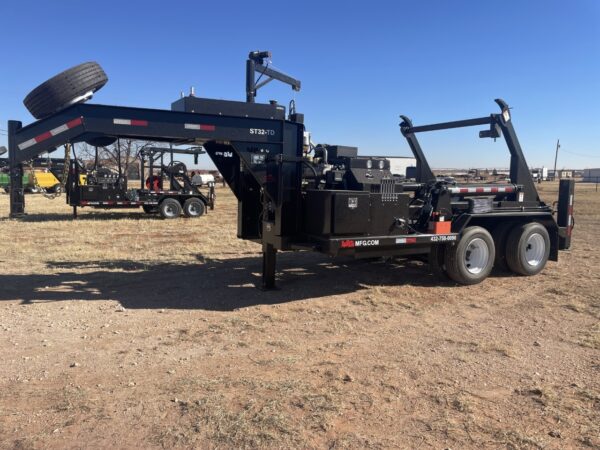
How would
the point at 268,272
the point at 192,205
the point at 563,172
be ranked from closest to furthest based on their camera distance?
the point at 268,272 → the point at 192,205 → the point at 563,172

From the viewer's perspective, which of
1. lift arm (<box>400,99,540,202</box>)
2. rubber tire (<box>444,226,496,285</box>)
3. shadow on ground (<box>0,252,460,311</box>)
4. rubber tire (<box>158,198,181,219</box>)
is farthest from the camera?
rubber tire (<box>158,198,181,219</box>)

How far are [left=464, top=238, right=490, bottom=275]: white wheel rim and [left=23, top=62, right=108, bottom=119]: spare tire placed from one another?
5.82 m

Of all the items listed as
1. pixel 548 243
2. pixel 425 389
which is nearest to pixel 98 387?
pixel 425 389

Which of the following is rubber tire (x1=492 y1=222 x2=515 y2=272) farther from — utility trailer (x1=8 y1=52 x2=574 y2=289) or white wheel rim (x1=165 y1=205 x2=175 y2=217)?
white wheel rim (x1=165 y1=205 x2=175 y2=217)

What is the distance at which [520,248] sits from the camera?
784 cm

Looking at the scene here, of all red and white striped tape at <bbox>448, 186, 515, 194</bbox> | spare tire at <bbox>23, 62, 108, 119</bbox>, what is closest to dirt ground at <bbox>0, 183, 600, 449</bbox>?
red and white striped tape at <bbox>448, 186, 515, 194</bbox>

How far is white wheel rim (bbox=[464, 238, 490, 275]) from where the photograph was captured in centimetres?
742

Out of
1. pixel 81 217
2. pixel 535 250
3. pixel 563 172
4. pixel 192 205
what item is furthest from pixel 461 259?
pixel 563 172

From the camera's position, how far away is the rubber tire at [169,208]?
17.5m

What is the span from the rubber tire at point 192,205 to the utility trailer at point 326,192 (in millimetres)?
10203

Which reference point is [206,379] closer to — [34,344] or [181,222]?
[34,344]

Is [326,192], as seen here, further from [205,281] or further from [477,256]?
[477,256]

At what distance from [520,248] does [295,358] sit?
5.03 m

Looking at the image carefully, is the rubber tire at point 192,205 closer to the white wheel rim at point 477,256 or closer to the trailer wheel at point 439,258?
the trailer wheel at point 439,258
